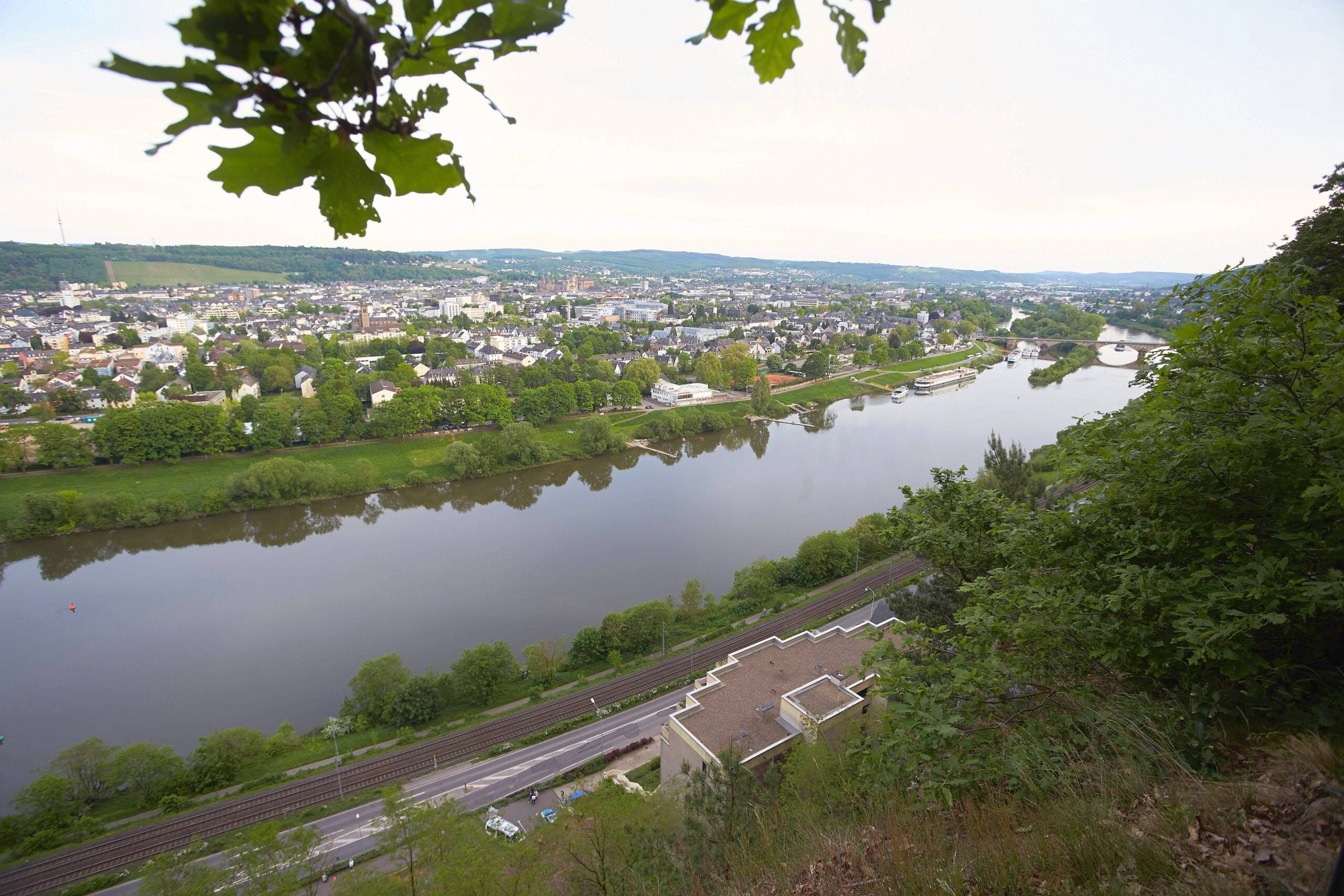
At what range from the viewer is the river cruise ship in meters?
32.7

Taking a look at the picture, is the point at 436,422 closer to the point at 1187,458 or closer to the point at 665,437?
the point at 665,437

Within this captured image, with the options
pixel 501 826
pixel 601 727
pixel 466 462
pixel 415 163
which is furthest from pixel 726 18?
pixel 466 462

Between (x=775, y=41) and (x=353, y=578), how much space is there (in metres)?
14.8

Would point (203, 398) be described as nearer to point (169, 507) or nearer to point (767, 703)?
point (169, 507)

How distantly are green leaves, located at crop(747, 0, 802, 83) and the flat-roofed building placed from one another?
5.73m

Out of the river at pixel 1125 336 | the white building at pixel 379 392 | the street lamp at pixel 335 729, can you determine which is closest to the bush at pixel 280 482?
the white building at pixel 379 392

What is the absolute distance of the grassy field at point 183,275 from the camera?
7006 centimetres

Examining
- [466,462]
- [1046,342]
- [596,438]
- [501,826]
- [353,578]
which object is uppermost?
[1046,342]

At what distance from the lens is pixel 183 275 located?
74.0 metres

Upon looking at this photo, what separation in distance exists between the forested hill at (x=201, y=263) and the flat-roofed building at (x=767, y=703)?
6641 cm

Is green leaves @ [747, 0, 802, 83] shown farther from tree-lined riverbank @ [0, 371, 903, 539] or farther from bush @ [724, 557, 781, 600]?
tree-lined riverbank @ [0, 371, 903, 539]

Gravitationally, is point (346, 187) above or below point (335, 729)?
above

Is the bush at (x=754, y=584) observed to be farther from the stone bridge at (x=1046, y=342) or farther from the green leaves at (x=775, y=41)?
the stone bridge at (x=1046, y=342)

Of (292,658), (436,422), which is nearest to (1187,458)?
(292,658)
